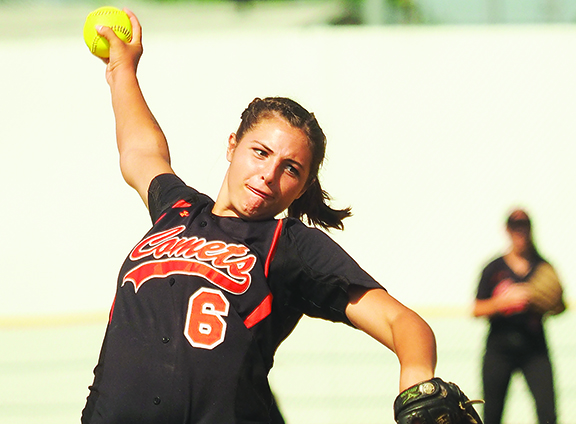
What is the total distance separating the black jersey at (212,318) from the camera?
53.5 inches

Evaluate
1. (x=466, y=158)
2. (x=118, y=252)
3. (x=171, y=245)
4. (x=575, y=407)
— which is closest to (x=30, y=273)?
(x=118, y=252)

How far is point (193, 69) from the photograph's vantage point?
6391 mm

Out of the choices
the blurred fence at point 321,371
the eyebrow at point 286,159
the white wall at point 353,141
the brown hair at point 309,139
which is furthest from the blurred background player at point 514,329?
the eyebrow at point 286,159

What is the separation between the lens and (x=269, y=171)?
1.54m

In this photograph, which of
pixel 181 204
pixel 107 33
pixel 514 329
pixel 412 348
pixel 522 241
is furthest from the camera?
pixel 522 241

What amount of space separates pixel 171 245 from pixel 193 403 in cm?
35

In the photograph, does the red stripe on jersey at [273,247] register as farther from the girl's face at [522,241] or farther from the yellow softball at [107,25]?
the girl's face at [522,241]

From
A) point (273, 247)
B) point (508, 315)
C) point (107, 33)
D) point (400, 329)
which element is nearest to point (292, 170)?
point (273, 247)

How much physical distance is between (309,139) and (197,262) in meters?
0.39

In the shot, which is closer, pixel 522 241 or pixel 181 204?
pixel 181 204

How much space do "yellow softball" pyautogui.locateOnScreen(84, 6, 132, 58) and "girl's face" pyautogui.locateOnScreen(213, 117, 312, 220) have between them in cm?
77

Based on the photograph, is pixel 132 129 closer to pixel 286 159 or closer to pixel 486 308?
pixel 286 159

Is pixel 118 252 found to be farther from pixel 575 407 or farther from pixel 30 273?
pixel 575 407

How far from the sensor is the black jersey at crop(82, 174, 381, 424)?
1358 millimetres
